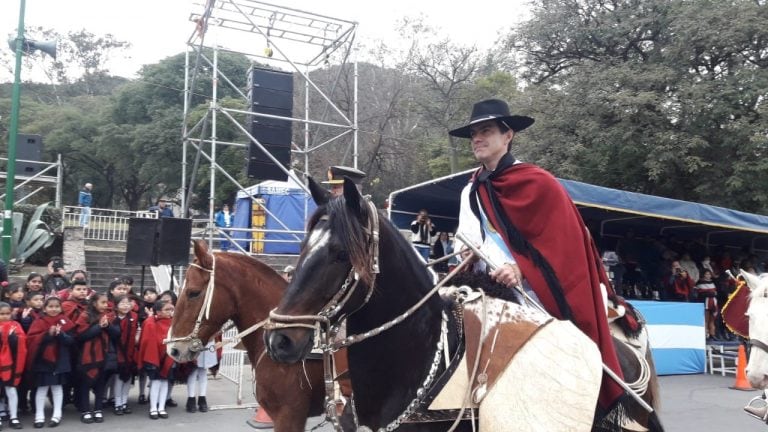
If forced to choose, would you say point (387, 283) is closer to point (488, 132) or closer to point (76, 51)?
point (488, 132)

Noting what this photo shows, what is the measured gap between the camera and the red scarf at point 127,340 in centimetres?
803

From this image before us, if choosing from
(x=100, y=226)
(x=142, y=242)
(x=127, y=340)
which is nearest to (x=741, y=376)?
(x=127, y=340)

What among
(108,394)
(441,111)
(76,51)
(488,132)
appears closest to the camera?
(488,132)

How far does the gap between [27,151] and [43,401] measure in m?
6.44

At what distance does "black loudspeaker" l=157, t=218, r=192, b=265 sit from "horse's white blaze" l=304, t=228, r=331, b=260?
6.59 meters

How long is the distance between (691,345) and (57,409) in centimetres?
1109

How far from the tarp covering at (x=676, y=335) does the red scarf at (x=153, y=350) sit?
818 centimetres

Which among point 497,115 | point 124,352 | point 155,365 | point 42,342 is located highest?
point 497,115

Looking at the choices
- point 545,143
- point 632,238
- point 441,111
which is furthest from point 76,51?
point 632,238

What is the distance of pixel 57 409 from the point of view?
24.4 feet

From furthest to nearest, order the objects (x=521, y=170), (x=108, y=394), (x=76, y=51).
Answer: (x=76, y=51), (x=108, y=394), (x=521, y=170)

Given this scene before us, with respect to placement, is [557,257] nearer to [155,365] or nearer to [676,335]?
[155,365]

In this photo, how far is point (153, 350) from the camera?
8.05m

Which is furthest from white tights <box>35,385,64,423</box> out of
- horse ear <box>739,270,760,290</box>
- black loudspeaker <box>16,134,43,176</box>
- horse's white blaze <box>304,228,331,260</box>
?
horse ear <box>739,270,760,290</box>
